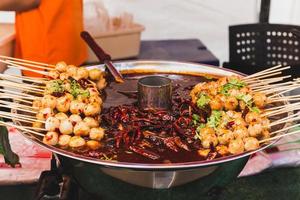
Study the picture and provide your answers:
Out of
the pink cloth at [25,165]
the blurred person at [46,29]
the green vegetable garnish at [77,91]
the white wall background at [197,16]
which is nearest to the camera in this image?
the green vegetable garnish at [77,91]

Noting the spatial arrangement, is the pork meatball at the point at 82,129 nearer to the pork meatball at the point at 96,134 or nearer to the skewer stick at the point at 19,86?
the pork meatball at the point at 96,134

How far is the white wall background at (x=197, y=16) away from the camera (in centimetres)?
482

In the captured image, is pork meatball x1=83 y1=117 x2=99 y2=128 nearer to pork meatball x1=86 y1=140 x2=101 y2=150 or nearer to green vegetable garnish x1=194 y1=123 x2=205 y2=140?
pork meatball x1=86 y1=140 x2=101 y2=150

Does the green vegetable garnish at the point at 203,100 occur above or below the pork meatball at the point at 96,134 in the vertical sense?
above

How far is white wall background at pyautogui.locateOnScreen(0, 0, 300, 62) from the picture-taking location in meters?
4.82

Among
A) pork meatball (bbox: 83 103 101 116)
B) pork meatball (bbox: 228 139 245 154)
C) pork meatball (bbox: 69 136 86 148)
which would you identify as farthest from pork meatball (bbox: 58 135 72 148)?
pork meatball (bbox: 228 139 245 154)

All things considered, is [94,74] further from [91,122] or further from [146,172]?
[146,172]

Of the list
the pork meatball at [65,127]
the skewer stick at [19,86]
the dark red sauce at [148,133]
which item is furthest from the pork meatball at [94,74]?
the pork meatball at [65,127]

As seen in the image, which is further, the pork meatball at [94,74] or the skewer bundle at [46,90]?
the pork meatball at [94,74]

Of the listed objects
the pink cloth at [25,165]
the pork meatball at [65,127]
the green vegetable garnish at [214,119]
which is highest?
the green vegetable garnish at [214,119]

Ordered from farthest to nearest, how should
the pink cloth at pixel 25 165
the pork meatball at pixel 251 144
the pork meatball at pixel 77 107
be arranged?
the pink cloth at pixel 25 165 < the pork meatball at pixel 77 107 < the pork meatball at pixel 251 144

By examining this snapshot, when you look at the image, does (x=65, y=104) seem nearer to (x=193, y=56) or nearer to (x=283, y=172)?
(x=283, y=172)

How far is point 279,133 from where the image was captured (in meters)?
1.87

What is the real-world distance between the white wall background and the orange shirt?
1050 millimetres
